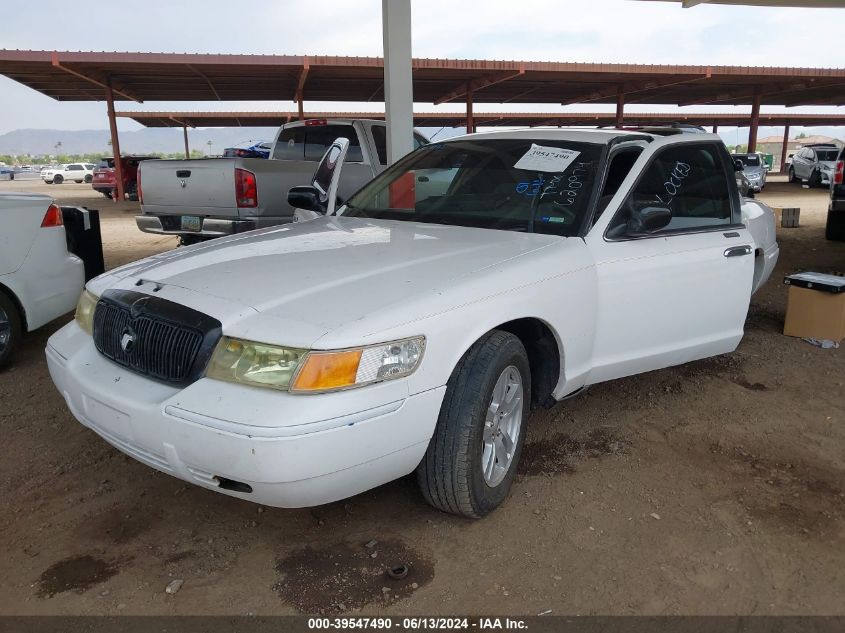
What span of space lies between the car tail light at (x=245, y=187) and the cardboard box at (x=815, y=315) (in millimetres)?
5267

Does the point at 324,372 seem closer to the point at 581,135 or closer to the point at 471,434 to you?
the point at 471,434

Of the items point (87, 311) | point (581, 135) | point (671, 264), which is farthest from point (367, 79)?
point (87, 311)

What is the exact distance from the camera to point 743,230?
14.0ft

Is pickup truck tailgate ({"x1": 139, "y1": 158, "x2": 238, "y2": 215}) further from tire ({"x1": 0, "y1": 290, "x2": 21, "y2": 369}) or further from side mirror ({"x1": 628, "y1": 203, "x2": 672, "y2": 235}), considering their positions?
side mirror ({"x1": 628, "y1": 203, "x2": 672, "y2": 235})

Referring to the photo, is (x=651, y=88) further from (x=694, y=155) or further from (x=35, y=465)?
(x=35, y=465)

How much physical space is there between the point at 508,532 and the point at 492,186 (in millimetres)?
1926

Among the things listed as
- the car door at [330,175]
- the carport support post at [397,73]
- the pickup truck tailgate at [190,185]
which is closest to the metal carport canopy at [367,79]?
the pickup truck tailgate at [190,185]

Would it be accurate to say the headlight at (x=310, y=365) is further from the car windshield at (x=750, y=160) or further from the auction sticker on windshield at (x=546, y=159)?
the car windshield at (x=750, y=160)

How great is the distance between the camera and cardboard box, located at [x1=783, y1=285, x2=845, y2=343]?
556 centimetres

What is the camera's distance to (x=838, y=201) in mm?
10438

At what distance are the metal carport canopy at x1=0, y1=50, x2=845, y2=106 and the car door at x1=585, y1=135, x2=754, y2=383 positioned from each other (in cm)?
1594

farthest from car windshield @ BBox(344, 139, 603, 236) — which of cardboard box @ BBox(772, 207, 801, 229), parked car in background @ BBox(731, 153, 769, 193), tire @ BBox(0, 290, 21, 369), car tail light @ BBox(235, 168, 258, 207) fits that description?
parked car in background @ BBox(731, 153, 769, 193)

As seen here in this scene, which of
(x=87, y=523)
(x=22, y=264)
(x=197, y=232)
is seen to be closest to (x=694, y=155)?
(x=87, y=523)

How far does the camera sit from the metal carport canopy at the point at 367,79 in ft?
61.3
